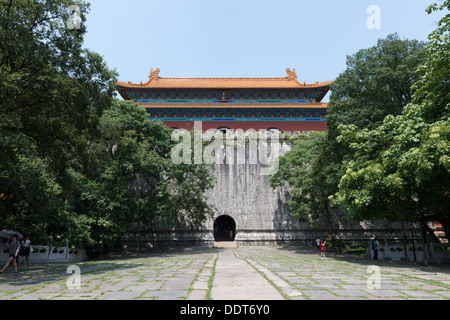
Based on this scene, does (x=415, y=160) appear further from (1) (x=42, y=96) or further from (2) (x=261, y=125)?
(2) (x=261, y=125)

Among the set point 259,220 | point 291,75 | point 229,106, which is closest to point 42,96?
point 259,220

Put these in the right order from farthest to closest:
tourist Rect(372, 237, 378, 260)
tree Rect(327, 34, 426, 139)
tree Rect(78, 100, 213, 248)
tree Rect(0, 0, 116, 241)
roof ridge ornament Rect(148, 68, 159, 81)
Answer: roof ridge ornament Rect(148, 68, 159, 81) < tree Rect(78, 100, 213, 248) < tourist Rect(372, 237, 378, 260) < tree Rect(327, 34, 426, 139) < tree Rect(0, 0, 116, 241)

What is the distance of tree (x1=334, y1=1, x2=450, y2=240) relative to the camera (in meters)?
7.82

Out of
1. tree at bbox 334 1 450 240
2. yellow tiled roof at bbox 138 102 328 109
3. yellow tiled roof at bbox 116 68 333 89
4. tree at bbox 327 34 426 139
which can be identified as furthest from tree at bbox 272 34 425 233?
yellow tiled roof at bbox 116 68 333 89

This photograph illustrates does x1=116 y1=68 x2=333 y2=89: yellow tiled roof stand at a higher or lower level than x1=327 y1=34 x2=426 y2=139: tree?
higher

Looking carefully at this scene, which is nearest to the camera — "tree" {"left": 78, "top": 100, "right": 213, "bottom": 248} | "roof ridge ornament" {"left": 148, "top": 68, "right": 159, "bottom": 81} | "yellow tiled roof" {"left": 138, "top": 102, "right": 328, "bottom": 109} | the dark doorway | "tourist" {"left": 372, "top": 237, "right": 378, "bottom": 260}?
"tourist" {"left": 372, "top": 237, "right": 378, "bottom": 260}

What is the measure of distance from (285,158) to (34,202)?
14.4 metres

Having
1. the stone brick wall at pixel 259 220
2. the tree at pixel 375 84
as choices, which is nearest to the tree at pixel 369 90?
the tree at pixel 375 84

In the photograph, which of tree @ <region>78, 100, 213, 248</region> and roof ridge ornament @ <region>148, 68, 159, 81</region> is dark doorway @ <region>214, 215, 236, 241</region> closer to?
tree @ <region>78, 100, 213, 248</region>

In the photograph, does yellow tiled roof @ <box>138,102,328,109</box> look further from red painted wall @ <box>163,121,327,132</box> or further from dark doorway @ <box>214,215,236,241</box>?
dark doorway @ <box>214,215,236,241</box>

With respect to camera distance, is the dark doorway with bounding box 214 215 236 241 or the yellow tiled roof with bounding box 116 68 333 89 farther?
the yellow tiled roof with bounding box 116 68 333 89

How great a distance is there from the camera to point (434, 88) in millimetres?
8875

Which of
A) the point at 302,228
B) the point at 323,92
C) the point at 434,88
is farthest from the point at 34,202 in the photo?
the point at 323,92

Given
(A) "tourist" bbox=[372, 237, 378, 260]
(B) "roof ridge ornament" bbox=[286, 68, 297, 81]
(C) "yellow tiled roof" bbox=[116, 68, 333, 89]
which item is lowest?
(A) "tourist" bbox=[372, 237, 378, 260]
